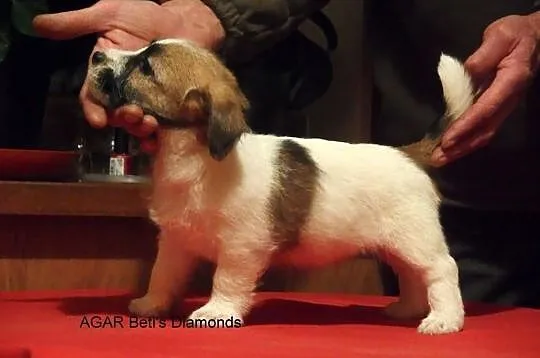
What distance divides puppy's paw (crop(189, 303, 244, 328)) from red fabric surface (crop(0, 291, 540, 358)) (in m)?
0.02

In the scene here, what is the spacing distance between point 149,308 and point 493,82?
0.46 metres

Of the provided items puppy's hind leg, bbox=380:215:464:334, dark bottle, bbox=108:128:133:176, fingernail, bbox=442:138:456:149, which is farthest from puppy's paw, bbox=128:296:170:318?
dark bottle, bbox=108:128:133:176

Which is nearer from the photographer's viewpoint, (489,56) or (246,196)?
(246,196)

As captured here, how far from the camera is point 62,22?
3.18 ft

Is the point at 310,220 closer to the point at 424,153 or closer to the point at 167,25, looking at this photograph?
the point at 424,153

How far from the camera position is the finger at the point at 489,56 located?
3.40ft

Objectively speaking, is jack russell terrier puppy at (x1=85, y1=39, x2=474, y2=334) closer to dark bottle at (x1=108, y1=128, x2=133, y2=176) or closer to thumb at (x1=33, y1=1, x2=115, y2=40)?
thumb at (x1=33, y1=1, x2=115, y2=40)

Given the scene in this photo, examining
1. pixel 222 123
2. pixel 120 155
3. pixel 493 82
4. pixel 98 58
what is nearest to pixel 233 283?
pixel 222 123

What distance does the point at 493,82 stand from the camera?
1.04 metres

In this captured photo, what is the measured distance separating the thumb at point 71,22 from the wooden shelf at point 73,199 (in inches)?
11.9

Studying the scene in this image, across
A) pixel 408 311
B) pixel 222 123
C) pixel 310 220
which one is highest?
pixel 222 123

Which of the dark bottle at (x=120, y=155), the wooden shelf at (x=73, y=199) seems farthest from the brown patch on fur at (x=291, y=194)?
the dark bottle at (x=120, y=155)

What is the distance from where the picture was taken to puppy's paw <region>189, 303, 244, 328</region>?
0.92m


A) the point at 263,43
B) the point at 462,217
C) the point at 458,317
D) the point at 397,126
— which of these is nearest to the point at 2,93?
the point at 263,43
